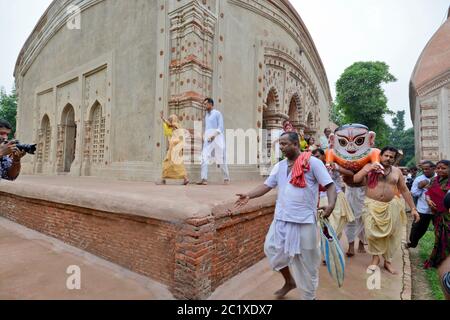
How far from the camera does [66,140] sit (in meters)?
10.7

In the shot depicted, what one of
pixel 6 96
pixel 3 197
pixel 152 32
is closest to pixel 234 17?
pixel 152 32

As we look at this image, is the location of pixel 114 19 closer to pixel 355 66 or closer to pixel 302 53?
pixel 302 53

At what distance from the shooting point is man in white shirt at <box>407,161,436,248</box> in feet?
15.3

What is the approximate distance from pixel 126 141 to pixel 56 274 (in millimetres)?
5126

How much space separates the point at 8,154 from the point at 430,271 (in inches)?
226

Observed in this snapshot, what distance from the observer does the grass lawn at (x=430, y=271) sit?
3129 mm

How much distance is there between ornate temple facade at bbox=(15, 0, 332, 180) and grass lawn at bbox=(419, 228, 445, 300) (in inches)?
171

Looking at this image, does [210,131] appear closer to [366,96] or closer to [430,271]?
[430,271]

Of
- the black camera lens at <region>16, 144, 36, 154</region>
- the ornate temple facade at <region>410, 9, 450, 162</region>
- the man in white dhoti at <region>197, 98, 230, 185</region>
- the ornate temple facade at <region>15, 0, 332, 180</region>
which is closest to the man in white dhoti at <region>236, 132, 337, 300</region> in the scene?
the black camera lens at <region>16, 144, 36, 154</region>

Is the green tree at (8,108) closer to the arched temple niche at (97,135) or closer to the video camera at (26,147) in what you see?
the arched temple niche at (97,135)

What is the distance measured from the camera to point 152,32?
7.05 metres

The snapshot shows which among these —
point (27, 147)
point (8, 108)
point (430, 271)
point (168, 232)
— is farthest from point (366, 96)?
point (8, 108)

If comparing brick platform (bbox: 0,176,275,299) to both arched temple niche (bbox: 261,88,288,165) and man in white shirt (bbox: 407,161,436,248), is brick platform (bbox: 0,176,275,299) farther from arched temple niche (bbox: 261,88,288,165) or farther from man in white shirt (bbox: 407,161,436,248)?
arched temple niche (bbox: 261,88,288,165)
